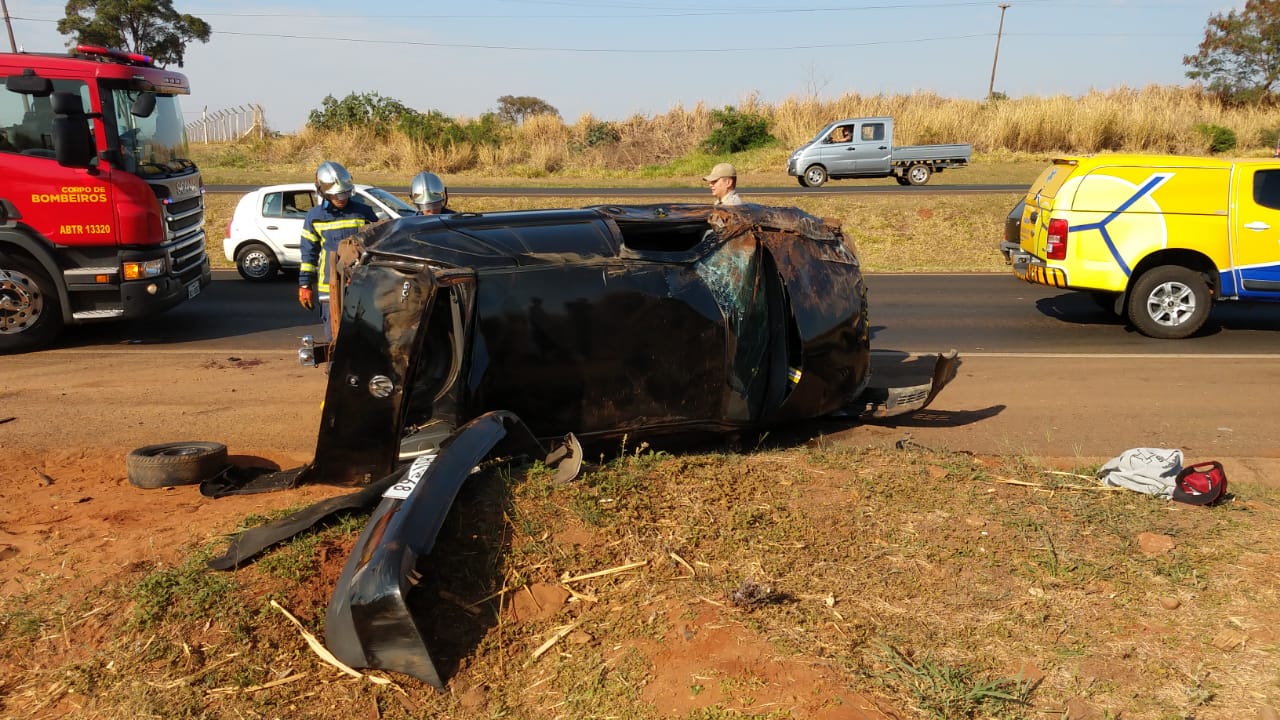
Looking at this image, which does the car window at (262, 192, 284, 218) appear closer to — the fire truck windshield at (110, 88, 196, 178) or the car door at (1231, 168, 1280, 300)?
the fire truck windshield at (110, 88, 196, 178)

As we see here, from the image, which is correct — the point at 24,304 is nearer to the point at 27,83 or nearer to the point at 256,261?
the point at 27,83

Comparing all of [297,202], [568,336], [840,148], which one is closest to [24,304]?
[297,202]

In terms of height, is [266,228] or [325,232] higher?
[325,232]

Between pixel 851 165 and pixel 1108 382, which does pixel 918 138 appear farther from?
pixel 1108 382

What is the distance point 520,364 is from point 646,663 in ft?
7.30

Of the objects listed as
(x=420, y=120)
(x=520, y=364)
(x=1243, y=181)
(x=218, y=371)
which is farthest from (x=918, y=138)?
(x=520, y=364)

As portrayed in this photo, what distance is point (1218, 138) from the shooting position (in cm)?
3588

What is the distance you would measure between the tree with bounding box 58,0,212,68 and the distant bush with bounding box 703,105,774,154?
26105 mm

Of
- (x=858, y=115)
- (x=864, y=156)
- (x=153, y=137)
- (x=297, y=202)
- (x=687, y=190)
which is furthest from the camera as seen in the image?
(x=858, y=115)

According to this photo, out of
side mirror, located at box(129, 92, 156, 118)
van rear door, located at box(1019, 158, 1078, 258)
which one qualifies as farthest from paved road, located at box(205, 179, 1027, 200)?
side mirror, located at box(129, 92, 156, 118)

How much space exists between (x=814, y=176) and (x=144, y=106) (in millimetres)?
22225

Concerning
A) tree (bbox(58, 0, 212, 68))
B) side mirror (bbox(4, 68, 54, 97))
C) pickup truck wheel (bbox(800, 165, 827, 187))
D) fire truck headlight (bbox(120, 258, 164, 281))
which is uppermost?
tree (bbox(58, 0, 212, 68))

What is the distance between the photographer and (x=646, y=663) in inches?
151

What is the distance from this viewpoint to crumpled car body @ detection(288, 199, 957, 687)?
5.17 meters
